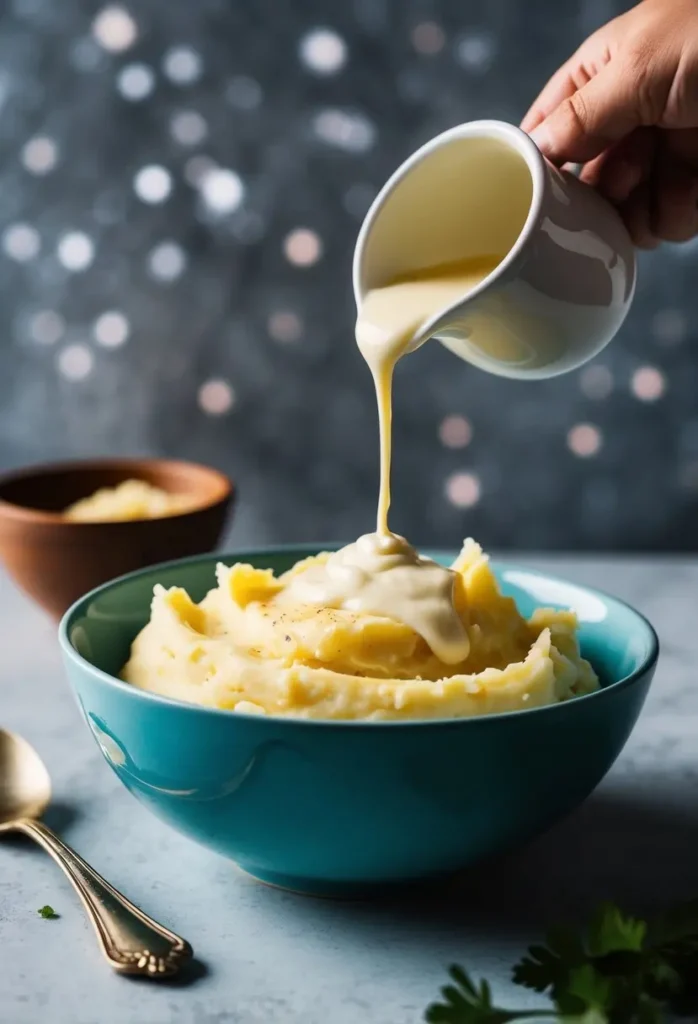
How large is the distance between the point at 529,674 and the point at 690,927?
0.28m

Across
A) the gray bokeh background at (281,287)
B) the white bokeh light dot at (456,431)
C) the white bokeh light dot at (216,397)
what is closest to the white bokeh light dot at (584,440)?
the gray bokeh background at (281,287)

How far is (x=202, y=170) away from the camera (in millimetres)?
A: 2576

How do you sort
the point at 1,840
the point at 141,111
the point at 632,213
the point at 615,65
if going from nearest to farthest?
1. the point at 1,840
2. the point at 615,65
3. the point at 632,213
4. the point at 141,111

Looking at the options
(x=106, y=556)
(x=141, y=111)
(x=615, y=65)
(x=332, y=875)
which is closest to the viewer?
(x=332, y=875)

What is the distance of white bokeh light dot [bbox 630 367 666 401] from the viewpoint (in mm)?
2627

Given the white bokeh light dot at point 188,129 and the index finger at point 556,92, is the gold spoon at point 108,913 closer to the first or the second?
the index finger at point 556,92

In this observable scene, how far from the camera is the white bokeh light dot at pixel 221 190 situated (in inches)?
102

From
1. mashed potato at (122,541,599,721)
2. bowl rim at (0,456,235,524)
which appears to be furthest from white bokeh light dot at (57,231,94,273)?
mashed potato at (122,541,599,721)

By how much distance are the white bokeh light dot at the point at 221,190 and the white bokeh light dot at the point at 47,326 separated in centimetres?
43

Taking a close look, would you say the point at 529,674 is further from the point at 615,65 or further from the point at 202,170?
the point at 202,170

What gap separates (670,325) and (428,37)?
0.79m

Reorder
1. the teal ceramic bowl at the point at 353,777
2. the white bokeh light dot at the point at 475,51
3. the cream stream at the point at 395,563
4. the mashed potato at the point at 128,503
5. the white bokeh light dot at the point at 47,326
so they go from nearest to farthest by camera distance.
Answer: the teal ceramic bowl at the point at 353,777 → the cream stream at the point at 395,563 → the mashed potato at the point at 128,503 → the white bokeh light dot at the point at 475,51 → the white bokeh light dot at the point at 47,326

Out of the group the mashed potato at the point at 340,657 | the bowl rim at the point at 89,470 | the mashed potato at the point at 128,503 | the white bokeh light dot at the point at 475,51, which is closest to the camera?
the mashed potato at the point at 340,657

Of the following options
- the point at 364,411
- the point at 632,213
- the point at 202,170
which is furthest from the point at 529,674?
the point at 202,170
